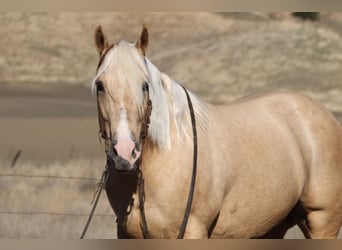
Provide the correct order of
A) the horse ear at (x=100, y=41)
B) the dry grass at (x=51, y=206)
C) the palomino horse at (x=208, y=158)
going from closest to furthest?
the palomino horse at (x=208, y=158), the horse ear at (x=100, y=41), the dry grass at (x=51, y=206)

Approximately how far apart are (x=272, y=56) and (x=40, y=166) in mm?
4029

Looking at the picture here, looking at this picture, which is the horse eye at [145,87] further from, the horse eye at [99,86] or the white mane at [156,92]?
the horse eye at [99,86]

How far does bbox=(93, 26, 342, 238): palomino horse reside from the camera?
274cm

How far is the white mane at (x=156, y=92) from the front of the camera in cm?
274

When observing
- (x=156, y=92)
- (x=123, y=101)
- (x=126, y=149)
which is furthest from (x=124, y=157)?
(x=156, y=92)

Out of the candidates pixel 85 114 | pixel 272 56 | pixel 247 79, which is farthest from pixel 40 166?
pixel 272 56

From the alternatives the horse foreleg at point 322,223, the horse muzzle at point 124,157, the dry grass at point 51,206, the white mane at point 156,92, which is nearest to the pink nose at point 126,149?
the horse muzzle at point 124,157

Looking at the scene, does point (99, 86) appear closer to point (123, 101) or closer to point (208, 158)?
point (123, 101)

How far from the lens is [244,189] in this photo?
3.11 meters

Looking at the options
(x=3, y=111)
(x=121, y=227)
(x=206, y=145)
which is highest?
(x=206, y=145)

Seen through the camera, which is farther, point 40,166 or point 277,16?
point 277,16

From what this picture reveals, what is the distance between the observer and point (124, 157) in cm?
261

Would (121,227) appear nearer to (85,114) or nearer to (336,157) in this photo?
(336,157)

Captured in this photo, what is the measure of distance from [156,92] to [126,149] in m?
0.33
